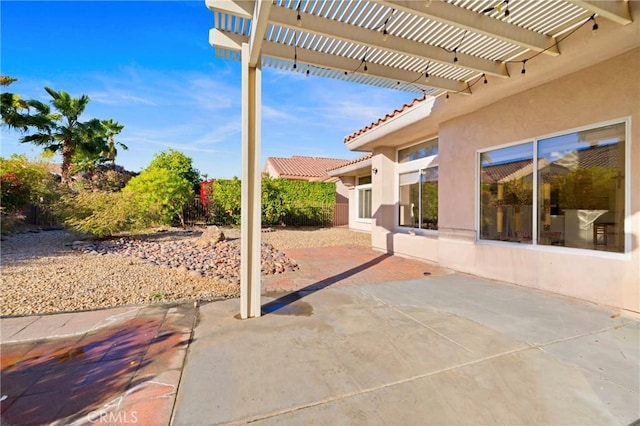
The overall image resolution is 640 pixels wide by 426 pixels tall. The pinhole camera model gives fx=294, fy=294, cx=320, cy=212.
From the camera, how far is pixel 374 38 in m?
4.43

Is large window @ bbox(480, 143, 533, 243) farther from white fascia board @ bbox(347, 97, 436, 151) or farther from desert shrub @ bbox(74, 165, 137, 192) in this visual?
desert shrub @ bbox(74, 165, 137, 192)

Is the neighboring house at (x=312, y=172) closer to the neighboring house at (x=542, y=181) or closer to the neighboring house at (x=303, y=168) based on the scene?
the neighboring house at (x=303, y=168)

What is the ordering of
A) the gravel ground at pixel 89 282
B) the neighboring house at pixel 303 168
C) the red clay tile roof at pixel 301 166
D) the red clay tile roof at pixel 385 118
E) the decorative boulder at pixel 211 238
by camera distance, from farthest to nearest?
the red clay tile roof at pixel 301 166 < the neighboring house at pixel 303 168 < the decorative boulder at pixel 211 238 < the red clay tile roof at pixel 385 118 < the gravel ground at pixel 89 282

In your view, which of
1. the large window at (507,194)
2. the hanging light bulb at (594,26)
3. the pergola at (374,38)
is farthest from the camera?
the large window at (507,194)

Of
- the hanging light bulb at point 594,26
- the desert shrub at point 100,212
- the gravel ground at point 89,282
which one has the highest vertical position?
the hanging light bulb at point 594,26

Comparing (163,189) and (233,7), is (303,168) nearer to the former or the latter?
(163,189)

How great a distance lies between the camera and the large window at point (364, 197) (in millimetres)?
16094

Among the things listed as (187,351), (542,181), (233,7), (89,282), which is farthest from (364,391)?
(89,282)

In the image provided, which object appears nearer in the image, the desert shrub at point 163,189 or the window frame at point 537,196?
the window frame at point 537,196

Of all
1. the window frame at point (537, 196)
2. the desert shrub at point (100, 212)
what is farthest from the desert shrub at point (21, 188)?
the window frame at point (537, 196)

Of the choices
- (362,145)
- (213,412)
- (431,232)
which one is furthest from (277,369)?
(362,145)

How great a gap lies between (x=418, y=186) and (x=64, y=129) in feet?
67.4

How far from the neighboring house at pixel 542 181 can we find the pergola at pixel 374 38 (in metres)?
0.67

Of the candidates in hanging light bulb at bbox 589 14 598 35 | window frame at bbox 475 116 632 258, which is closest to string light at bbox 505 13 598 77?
hanging light bulb at bbox 589 14 598 35
